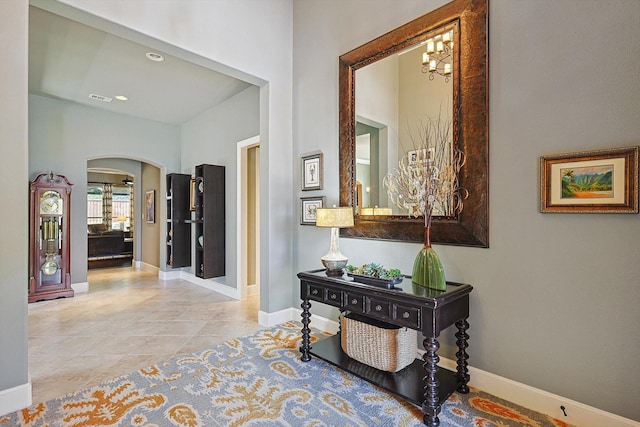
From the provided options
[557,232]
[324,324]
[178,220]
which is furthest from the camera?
[178,220]

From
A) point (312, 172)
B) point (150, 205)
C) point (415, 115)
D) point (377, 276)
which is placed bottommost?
point (377, 276)

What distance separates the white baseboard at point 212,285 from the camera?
495cm

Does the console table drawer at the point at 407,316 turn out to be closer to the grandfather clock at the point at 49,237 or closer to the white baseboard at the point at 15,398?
the white baseboard at the point at 15,398

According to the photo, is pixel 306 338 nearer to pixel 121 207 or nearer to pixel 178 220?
pixel 178 220

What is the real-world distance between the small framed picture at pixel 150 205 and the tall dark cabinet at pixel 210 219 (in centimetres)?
238

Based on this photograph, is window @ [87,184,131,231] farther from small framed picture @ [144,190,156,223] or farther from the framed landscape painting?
the framed landscape painting

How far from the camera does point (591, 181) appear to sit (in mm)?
1815

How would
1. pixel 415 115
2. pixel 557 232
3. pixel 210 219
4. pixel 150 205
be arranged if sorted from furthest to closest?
pixel 150 205 → pixel 210 219 → pixel 415 115 → pixel 557 232

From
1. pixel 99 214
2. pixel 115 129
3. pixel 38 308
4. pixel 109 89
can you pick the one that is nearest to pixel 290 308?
pixel 38 308

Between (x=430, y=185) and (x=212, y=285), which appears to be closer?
(x=430, y=185)

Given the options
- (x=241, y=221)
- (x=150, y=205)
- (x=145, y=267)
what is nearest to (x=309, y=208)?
(x=241, y=221)

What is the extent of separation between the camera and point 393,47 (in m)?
2.75

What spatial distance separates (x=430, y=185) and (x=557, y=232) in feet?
2.63

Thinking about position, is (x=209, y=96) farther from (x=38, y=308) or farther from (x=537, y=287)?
(x=537, y=287)
